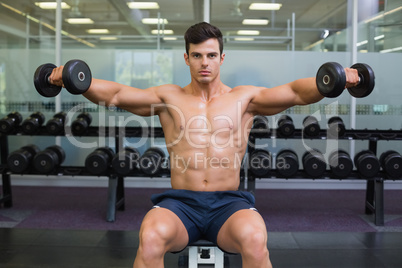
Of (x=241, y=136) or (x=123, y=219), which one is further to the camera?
(x=123, y=219)

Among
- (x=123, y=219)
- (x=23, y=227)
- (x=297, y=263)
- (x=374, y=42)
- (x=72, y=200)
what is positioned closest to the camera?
(x=297, y=263)

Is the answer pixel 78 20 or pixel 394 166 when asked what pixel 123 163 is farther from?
pixel 394 166

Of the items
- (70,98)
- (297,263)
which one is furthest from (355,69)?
(70,98)

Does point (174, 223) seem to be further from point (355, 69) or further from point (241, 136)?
point (355, 69)

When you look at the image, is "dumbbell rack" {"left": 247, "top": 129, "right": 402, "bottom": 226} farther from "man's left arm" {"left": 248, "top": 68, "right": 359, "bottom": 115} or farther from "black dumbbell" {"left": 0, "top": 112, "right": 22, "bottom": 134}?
"black dumbbell" {"left": 0, "top": 112, "right": 22, "bottom": 134}

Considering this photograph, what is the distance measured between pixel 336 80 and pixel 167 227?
0.90 meters

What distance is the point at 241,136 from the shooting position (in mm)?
1912

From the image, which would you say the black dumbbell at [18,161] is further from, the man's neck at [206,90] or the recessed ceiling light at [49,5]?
the man's neck at [206,90]

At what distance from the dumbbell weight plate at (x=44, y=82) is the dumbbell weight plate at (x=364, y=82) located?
1347 mm

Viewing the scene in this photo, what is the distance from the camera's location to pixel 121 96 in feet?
6.21

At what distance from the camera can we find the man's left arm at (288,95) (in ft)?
5.69

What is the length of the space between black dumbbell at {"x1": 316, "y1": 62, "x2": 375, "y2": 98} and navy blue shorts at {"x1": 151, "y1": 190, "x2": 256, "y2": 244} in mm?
597

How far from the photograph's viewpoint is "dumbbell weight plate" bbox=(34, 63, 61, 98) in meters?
1.72

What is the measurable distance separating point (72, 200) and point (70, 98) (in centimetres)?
127
